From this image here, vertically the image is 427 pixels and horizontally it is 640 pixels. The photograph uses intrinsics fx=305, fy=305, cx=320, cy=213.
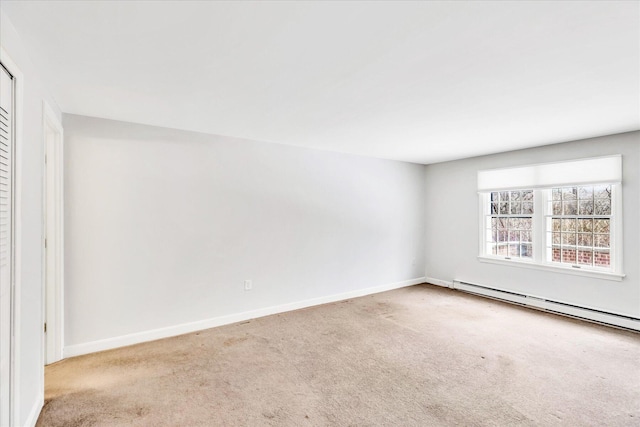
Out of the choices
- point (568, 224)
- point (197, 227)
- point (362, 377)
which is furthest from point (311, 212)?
point (568, 224)

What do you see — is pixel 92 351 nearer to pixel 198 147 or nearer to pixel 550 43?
pixel 198 147

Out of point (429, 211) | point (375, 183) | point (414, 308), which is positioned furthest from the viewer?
point (429, 211)

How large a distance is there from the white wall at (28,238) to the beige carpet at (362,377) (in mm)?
320

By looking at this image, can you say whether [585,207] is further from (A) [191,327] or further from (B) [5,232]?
(B) [5,232]

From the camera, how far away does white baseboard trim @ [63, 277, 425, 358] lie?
297 centimetres

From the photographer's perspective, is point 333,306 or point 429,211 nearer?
point 333,306

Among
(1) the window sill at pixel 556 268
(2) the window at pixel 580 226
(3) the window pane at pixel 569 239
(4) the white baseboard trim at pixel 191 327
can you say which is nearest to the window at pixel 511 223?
(1) the window sill at pixel 556 268

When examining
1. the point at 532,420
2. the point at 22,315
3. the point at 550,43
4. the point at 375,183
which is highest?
the point at 550,43

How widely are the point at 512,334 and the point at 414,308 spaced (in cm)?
123

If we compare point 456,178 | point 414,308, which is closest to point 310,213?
point 414,308

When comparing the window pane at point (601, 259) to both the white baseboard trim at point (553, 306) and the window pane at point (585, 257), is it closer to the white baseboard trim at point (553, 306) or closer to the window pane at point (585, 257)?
the window pane at point (585, 257)

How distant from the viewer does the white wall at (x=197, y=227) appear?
299 cm

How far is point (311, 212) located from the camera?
4.44 metres

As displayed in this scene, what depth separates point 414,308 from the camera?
4336 mm
